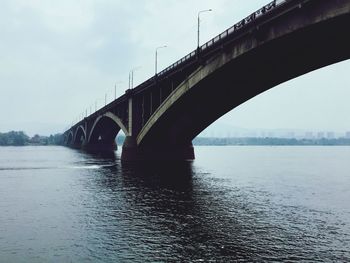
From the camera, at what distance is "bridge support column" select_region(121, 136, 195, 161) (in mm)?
A: 53938

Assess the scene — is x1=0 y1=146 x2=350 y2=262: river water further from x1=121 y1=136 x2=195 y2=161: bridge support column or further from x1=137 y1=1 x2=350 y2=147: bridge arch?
x1=121 y1=136 x2=195 y2=161: bridge support column

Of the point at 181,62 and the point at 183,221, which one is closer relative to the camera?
the point at 183,221

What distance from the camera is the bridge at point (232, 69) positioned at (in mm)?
23344

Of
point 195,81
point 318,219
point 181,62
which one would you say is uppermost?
point 181,62

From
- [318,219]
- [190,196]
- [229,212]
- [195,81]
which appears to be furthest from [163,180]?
[318,219]

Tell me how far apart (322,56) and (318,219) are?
16.1 meters

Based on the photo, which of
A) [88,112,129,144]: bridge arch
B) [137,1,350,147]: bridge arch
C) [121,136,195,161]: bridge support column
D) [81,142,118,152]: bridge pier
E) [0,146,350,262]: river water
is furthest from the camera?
[81,142,118,152]: bridge pier

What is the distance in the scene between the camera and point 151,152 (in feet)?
177

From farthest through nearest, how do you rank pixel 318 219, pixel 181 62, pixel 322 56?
1. pixel 181 62
2. pixel 322 56
3. pixel 318 219

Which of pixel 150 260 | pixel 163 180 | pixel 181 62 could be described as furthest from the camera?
pixel 181 62

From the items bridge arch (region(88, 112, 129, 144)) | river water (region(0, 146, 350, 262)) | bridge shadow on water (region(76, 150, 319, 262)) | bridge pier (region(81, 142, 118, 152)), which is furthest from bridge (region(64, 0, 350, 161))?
bridge pier (region(81, 142, 118, 152))

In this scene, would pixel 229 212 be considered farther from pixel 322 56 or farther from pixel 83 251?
pixel 322 56

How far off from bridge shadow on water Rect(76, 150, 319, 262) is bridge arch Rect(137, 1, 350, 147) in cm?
1207

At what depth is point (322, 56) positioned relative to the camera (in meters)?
28.3
